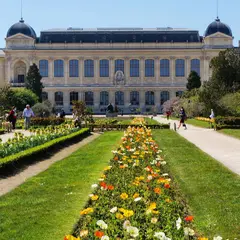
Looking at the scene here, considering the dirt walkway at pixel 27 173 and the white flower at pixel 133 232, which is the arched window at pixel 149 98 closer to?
the dirt walkway at pixel 27 173

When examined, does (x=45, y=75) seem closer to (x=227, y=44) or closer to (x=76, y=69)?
(x=76, y=69)

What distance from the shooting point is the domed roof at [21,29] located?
81062 millimetres

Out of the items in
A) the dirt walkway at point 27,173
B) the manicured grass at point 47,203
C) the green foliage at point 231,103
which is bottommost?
the dirt walkway at point 27,173

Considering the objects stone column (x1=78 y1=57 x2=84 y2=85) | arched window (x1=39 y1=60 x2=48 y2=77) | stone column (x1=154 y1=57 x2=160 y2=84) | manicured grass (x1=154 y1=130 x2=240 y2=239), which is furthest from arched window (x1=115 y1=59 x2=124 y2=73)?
manicured grass (x1=154 y1=130 x2=240 y2=239)

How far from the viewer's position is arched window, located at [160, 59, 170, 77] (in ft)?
271

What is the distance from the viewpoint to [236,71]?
43312 mm

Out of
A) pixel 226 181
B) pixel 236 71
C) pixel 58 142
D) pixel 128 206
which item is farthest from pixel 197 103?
pixel 128 206

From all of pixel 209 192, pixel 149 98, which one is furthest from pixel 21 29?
pixel 209 192

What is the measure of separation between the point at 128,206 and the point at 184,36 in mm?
76872

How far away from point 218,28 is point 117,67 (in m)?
15.8

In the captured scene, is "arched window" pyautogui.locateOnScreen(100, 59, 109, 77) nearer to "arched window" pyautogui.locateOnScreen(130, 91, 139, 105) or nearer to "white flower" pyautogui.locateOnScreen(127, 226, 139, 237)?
"arched window" pyautogui.locateOnScreen(130, 91, 139, 105)

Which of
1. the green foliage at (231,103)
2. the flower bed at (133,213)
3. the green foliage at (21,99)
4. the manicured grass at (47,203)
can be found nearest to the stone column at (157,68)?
the green foliage at (21,99)

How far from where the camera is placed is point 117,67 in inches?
3268

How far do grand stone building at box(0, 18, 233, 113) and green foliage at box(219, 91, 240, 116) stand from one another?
40926 mm
